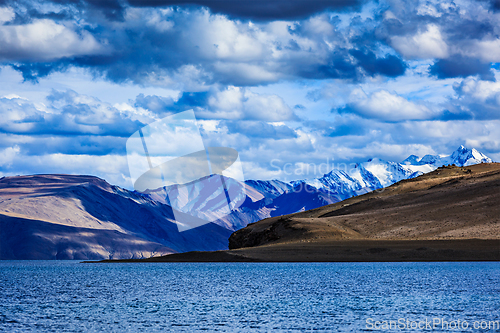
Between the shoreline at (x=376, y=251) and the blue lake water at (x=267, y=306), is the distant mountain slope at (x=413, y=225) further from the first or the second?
the blue lake water at (x=267, y=306)

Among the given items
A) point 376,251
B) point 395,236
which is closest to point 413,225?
point 395,236

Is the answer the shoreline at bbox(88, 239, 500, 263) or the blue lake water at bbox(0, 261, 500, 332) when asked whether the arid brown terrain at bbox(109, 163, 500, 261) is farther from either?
the blue lake water at bbox(0, 261, 500, 332)

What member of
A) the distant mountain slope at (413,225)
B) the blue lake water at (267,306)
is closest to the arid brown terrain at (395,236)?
the distant mountain slope at (413,225)

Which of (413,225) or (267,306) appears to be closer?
(267,306)

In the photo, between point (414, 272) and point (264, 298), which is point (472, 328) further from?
point (414, 272)

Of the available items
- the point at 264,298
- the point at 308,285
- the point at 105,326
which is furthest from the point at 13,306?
the point at 308,285

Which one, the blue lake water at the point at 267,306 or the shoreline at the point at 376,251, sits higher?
the shoreline at the point at 376,251

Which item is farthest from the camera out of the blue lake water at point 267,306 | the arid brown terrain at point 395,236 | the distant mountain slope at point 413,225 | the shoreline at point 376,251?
the distant mountain slope at point 413,225

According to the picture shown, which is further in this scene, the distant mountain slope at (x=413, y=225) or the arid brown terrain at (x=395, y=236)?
the distant mountain slope at (x=413, y=225)

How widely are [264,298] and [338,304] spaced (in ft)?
34.7

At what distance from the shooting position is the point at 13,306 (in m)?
63.3

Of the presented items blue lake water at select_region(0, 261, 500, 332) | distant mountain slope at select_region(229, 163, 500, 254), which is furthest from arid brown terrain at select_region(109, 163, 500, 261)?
blue lake water at select_region(0, 261, 500, 332)

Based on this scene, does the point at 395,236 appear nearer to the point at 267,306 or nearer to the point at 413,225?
the point at 413,225

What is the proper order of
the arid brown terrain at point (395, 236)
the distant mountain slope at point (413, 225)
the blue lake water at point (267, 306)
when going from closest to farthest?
the blue lake water at point (267, 306)
the arid brown terrain at point (395, 236)
the distant mountain slope at point (413, 225)
